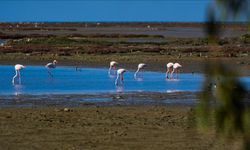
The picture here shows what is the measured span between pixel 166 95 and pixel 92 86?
3727 mm

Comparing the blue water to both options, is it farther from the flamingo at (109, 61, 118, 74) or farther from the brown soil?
the brown soil

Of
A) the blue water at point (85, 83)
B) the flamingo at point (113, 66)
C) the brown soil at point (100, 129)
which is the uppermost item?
the flamingo at point (113, 66)

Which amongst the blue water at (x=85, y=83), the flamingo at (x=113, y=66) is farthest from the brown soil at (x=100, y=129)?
the flamingo at (x=113, y=66)

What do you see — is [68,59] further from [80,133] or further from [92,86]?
[80,133]

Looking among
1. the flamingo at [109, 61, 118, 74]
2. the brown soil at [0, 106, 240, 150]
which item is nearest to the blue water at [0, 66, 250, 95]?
the flamingo at [109, 61, 118, 74]

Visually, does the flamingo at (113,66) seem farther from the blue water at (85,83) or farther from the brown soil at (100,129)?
the brown soil at (100,129)

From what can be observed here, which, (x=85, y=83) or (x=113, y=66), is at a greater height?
(x=113, y=66)

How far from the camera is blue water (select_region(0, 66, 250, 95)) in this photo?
22.1 metres

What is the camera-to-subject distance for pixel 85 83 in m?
24.5

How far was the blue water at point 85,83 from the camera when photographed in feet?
72.4

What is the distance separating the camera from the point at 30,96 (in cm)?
2006

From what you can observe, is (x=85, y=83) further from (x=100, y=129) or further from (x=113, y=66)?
(x=100, y=129)

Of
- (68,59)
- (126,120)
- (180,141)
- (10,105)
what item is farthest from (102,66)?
(180,141)

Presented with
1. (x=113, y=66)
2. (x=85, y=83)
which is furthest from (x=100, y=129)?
(x=113, y=66)
